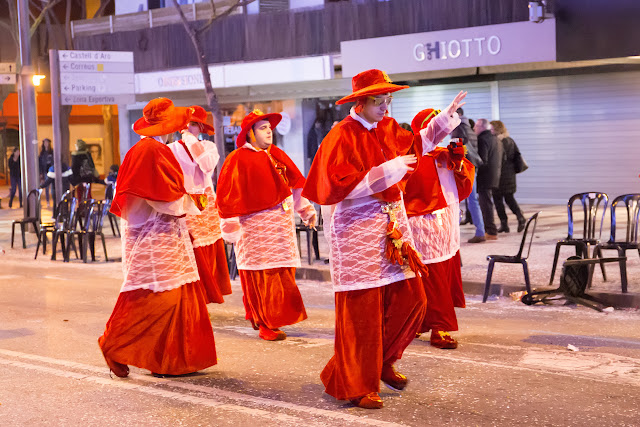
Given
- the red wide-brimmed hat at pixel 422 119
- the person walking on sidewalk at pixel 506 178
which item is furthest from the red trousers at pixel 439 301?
the person walking on sidewalk at pixel 506 178

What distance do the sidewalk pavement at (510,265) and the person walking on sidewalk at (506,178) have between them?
0.26m

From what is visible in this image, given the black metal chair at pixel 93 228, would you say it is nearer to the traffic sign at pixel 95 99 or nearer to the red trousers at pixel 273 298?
the traffic sign at pixel 95 99

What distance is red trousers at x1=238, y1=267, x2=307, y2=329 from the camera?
896 cm

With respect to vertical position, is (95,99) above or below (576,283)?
above

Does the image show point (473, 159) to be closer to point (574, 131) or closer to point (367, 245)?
point (574, 131)

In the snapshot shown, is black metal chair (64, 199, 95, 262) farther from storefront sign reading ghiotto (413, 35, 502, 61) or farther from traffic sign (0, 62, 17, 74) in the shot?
storefront sign reading ghiotto (413, 35, 502, 61)

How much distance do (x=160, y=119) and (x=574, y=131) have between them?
15.7 metres

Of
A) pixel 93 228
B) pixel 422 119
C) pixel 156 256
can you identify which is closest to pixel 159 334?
pixel 156 256

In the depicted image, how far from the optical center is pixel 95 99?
63.6ft

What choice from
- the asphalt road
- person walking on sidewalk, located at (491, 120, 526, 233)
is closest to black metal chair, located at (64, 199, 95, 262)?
the asphalt road

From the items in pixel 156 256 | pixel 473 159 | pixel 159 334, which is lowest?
pixel 159 334

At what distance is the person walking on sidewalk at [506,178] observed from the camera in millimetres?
16781

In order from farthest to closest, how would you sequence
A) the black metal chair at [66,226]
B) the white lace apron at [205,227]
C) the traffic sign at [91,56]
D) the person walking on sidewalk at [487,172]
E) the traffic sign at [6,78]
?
the traffic sign at [6,78], the traffic sign at [91,56], the black metal chair at [66,226], the person walking on sidewalk at [487,172], the white lace apron at [205,227]

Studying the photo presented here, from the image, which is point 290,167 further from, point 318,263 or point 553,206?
point 553,206
